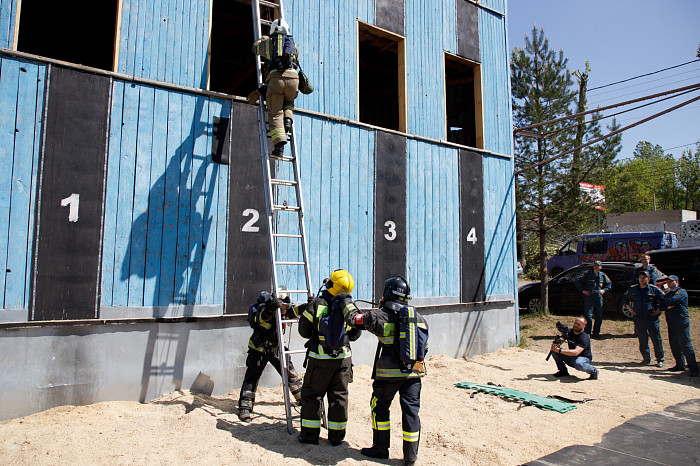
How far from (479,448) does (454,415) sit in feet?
3.51

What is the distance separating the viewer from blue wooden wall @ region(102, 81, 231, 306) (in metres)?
5.66

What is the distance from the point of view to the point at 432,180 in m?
8.92

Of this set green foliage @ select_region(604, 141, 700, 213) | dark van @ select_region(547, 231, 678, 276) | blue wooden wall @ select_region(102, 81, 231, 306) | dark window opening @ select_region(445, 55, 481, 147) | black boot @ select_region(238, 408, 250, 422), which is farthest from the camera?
green foliage @ select_region(604, 141, 700, 213)

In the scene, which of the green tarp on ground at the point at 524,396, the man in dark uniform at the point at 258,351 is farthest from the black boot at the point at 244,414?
the green tarp on ground at the point at 524,396

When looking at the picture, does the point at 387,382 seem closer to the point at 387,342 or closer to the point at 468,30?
the point at 387,342

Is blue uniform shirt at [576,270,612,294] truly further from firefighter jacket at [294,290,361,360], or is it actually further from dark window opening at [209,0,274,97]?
dark window opening at [209,0,274,97]

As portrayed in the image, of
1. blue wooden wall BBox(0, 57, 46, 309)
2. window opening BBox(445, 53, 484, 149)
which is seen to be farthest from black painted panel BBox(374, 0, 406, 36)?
blue wooden wall BBox(0, 57, 46, 309)

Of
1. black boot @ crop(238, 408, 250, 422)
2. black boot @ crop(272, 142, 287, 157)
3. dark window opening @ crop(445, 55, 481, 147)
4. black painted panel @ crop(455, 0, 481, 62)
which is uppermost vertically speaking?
black painted panel @ crop(455, 0, 481, 62)

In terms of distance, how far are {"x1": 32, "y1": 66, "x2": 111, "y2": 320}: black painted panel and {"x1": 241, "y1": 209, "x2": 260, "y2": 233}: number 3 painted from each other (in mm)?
1862

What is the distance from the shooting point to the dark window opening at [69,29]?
9391 mm

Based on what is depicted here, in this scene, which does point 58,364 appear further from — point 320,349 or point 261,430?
point 320,349

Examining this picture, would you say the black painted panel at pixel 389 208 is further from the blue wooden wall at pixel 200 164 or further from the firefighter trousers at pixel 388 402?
the firefighter trousers at pixel 388 402

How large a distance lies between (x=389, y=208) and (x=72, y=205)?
195 inches

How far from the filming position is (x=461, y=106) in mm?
11672
